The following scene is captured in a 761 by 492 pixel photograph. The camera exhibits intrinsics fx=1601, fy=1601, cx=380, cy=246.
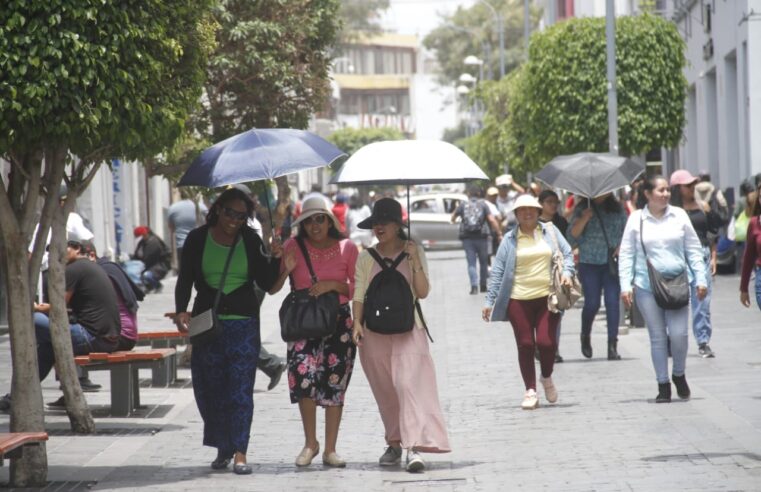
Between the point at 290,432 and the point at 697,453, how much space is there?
3.16m

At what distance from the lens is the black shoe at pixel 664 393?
1212cm

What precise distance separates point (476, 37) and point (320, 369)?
2833 inches

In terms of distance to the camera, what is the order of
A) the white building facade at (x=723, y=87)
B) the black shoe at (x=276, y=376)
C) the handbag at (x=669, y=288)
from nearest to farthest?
the handbag at (x=669, y=288), the black shoe at (x=276, y=376), the white building facade at (x=723, y=87)

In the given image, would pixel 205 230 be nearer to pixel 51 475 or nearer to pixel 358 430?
pixel 51 475

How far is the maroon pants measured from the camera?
40.7 ft

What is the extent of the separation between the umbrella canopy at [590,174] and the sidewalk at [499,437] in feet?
5.59

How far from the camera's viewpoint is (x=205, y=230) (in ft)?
32.2

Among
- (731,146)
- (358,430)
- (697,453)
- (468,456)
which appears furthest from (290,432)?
(731,146)

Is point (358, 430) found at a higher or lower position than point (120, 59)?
lower

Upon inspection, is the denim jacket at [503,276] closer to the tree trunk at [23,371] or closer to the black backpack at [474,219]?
the tree trunk at [23,371]

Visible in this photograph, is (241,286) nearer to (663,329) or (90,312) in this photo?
(90,312)

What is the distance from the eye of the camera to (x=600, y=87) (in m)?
25.7

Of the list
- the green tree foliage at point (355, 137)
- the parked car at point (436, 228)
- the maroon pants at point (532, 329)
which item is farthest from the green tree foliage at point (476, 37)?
the maroon pants at point (532, 329)

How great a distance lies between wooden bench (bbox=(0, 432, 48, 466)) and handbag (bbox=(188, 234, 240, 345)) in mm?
1216
